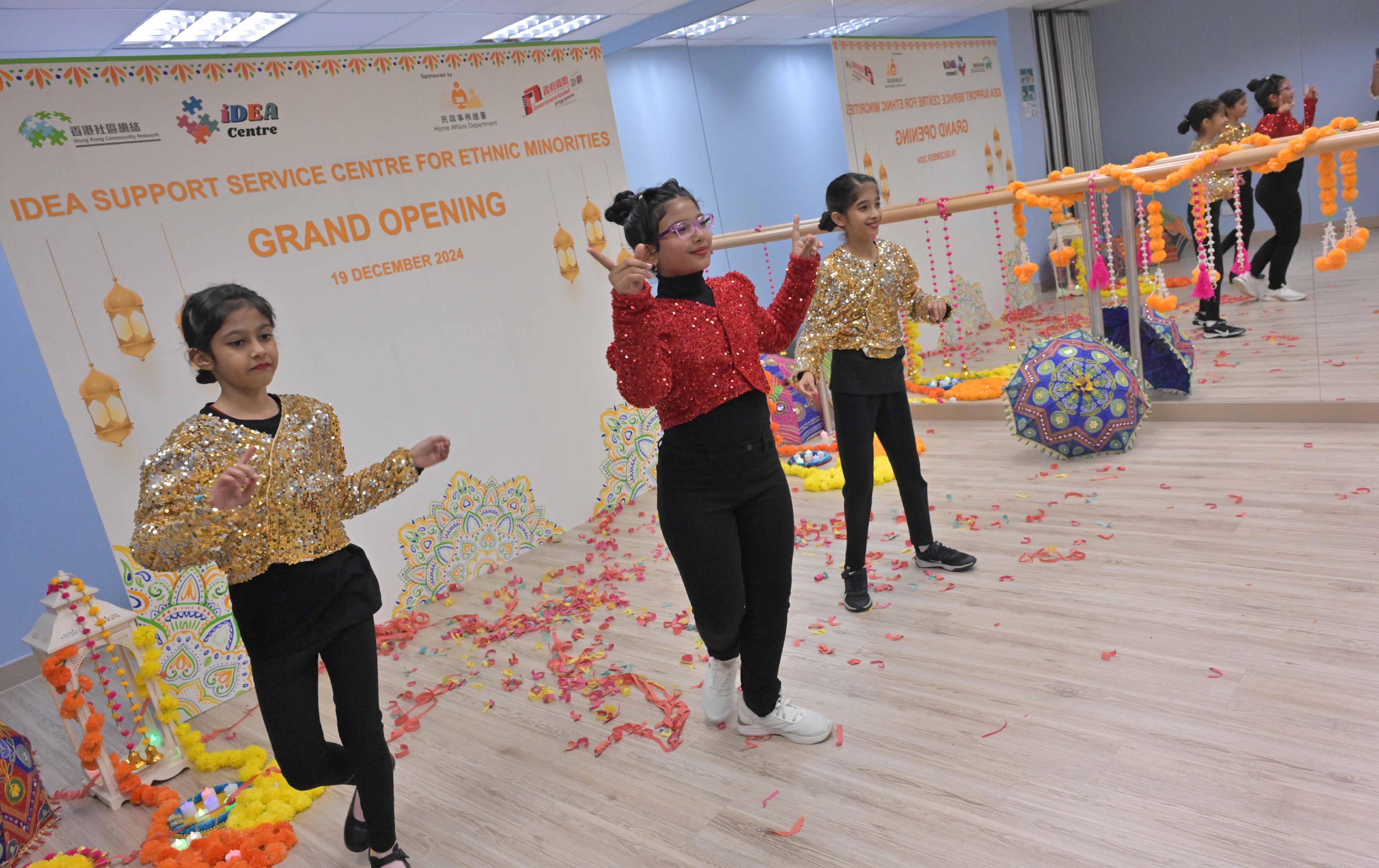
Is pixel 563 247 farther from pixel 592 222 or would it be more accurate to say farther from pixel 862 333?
pixel 862 333

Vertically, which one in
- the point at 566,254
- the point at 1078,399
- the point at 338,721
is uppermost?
the point at 566,254

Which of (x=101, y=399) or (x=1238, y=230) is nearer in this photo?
(x=101, y=399)

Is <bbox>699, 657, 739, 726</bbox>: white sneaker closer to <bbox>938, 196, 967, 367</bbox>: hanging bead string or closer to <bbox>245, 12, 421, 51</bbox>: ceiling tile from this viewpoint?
<bbox>938, 196, 967, 367</bbox>: hanging bead string

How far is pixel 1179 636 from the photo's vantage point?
2.51 meters

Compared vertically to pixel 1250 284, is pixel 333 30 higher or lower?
higher

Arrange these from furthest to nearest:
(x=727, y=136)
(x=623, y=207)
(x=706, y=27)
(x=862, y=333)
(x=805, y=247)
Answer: (x=727, y=136) → (x=706, y=27) → (x=862, y=333) → (x=805, y=247) → (x=623, y=207)

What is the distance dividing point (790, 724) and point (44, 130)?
304cm

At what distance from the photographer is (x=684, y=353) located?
2043 mm

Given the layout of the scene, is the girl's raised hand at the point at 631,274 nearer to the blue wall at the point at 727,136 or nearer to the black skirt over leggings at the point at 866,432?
the black skirt over leggings at the point at 866,432

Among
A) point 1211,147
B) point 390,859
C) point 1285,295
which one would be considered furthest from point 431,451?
point 1285,295

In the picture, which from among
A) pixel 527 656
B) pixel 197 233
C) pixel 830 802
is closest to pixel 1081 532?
pixel 830 802

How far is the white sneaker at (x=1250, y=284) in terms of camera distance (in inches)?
160

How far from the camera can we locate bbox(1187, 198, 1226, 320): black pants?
388 centimetres

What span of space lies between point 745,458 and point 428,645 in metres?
1.98
